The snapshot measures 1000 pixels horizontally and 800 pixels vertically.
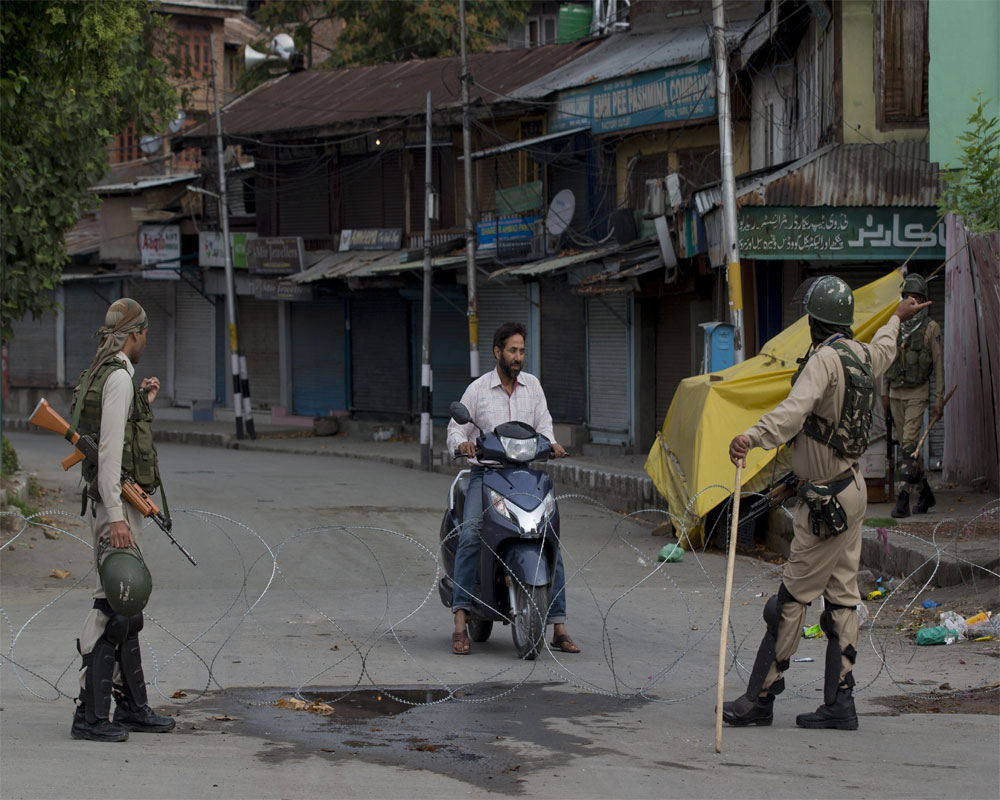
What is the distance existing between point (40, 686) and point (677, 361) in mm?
16951

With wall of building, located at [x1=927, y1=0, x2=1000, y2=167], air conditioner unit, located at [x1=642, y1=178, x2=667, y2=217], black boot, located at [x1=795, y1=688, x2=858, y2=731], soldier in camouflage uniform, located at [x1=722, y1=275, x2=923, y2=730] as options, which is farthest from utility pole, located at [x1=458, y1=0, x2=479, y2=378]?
black boot, located at [x1=795, y1=688, x2=858, y2=731]

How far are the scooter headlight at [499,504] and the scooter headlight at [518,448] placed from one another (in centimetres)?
23

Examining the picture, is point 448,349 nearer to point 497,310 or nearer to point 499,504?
point 497,310

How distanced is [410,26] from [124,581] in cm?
3297

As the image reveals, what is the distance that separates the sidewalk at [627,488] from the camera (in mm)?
9742

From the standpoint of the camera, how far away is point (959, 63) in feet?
38.7

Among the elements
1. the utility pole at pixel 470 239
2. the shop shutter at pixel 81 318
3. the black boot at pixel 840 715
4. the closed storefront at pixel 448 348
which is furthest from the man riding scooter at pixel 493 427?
the shop shutter at pixel 81 318

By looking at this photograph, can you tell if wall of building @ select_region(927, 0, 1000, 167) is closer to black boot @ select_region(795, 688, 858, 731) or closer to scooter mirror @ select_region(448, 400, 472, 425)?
scooter mirror @ select_region(448, 400, 472, 425)

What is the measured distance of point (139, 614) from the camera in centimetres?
576

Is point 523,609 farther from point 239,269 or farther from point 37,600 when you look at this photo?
point 239,269

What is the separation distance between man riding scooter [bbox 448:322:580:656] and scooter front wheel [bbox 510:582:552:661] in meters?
0.25

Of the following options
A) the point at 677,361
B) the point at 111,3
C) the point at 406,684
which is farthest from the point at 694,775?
the point at 677,361

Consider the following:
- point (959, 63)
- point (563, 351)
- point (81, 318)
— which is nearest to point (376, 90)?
point (563, 351)

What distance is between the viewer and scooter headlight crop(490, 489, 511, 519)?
7621 mm
